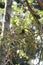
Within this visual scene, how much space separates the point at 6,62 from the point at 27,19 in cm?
49

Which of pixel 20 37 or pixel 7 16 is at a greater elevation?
pixel 7 16

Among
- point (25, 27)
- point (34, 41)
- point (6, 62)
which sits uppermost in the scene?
point (25, 27)

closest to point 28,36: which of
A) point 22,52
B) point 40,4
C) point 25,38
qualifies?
Result: point 25,38

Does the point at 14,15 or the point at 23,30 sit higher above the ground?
the point at 14,15

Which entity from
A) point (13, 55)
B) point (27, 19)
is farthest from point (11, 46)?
point (27, 19)

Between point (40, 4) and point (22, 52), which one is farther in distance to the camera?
point (40, 4)

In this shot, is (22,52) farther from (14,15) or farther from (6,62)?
(14,15)

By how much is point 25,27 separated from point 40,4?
58 centimetres

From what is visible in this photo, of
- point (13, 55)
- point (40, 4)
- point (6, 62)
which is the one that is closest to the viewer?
point (6, 62)

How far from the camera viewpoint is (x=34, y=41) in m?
A: 2.38

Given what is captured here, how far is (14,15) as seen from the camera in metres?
2.42

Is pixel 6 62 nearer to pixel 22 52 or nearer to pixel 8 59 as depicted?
pixel 8 59

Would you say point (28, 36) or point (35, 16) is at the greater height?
point (35, 16)

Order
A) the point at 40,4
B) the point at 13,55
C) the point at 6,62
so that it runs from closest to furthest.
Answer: the point at 6,62 < the point at 13,55 < the point at 40,4
